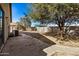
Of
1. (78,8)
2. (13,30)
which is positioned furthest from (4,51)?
(78,8)

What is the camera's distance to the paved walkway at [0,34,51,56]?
5.89 m

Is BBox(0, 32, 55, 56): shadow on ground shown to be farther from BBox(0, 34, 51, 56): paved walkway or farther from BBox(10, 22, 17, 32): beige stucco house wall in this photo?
BBox(10, 22, 17, 32): beige stucco house wall

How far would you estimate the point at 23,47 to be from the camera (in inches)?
233

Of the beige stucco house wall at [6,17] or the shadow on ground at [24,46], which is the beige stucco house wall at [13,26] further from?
the shadow on ground at [24,46]

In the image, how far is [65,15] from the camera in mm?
5930

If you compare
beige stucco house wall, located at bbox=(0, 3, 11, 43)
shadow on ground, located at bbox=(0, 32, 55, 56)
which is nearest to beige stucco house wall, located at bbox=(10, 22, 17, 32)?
beige stucco house wall, located at bbox=(0, 3, 11, 43)

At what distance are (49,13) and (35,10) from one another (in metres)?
0.27

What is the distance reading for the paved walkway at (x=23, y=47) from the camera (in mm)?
5895

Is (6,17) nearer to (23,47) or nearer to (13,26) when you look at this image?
(13,26)

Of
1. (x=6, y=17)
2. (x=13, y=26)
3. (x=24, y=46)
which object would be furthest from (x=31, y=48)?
(x=6, y=17)

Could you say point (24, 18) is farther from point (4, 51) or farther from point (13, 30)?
point (4, 51)

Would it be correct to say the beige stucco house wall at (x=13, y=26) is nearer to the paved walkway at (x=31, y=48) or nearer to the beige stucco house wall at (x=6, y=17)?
the beige stucco house wall at (x=6, y=17)

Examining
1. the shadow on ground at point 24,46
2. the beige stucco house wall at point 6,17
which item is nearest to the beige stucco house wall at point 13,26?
the beige stucco house wall at point 6,17

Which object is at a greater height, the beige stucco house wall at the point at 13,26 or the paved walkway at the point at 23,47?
the beige stucco house wall at the point at 13,26
